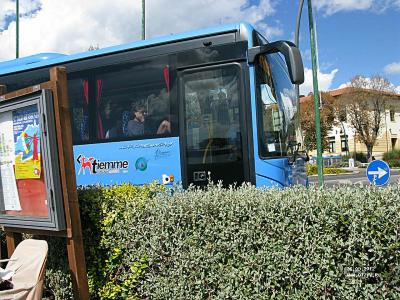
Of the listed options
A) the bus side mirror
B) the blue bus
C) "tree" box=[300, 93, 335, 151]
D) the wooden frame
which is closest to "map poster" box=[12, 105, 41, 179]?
the wooden frame

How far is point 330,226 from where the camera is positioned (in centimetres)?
356

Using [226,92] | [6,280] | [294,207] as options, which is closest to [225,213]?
[294,207]

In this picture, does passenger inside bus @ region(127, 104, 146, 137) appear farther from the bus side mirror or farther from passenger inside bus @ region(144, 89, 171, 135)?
the bus side mirror

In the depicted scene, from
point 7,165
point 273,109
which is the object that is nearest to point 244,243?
point 7,165

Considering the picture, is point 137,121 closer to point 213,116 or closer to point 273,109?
point 213,116

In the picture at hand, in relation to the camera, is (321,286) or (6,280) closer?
(321,286)

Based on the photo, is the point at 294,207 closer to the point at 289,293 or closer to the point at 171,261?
the point at 289,293

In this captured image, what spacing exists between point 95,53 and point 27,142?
3.70 meters

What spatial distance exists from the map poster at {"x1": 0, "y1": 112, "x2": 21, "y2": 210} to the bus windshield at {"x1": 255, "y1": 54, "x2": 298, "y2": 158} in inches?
136

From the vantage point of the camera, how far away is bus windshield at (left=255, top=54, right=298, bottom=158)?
264 inches

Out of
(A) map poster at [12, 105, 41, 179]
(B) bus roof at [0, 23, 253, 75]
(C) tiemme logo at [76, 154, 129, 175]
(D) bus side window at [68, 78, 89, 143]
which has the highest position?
(B) bus roof at [0, 23, 253, 75]

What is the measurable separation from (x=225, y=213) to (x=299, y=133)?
4509 mm

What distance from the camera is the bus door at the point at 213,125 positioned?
22.0ft

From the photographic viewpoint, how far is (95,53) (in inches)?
323
